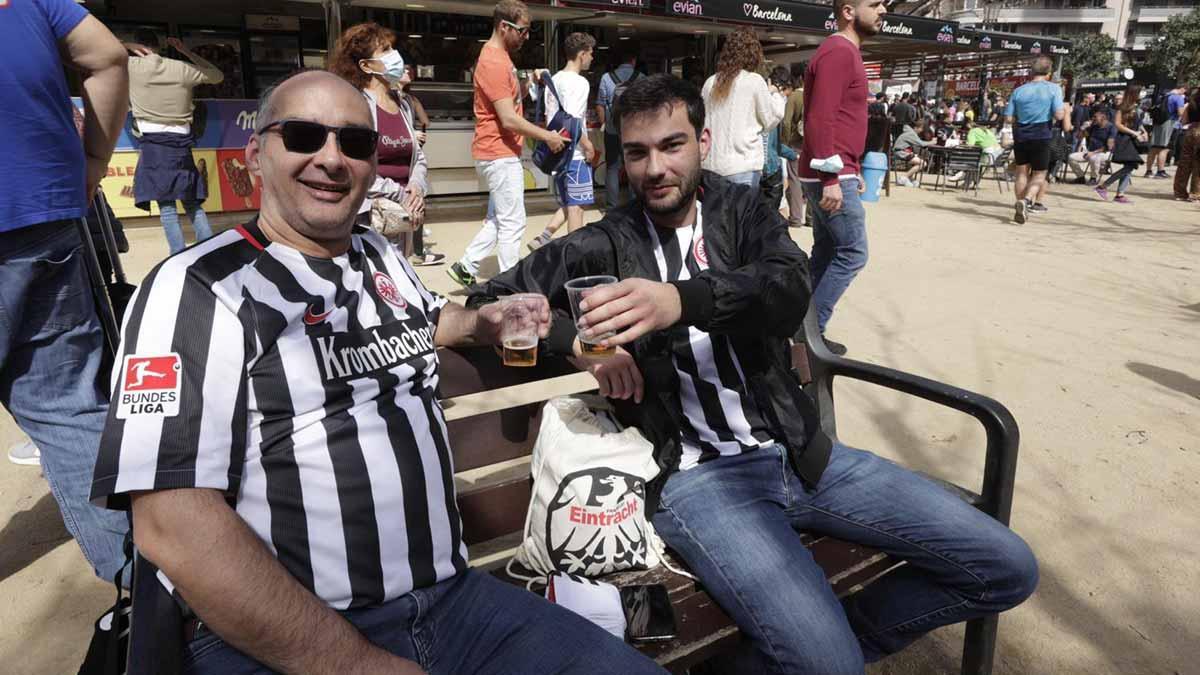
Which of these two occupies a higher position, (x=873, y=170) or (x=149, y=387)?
(x=873, y=170)

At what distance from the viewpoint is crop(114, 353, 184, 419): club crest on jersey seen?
122 centimetres

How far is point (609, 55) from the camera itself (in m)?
14.9

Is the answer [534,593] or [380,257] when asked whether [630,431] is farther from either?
[380,257]

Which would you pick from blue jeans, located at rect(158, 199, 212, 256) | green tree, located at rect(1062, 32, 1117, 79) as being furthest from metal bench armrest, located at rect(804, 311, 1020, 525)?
green tree, located at rect(1062, 32, 1117, 79)

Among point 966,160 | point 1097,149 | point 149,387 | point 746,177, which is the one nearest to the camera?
point 149,387

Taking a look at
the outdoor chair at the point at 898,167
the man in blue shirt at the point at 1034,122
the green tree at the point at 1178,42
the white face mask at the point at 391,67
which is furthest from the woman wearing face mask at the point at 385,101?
the green tree at the point at 1178,42

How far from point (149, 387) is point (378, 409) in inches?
16.9

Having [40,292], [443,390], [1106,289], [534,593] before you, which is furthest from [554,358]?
[1106,289]

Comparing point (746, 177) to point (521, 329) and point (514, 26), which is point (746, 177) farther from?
point (521, 329)

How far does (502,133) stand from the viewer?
518 centimetres

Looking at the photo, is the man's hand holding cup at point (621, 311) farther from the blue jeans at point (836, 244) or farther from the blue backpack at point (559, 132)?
the blue backpack at point (559, 132)

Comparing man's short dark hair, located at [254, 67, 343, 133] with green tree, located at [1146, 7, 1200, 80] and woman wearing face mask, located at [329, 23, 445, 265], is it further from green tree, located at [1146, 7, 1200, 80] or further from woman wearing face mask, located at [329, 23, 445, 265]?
green tree, located at [1146, 7, 1200, 80]

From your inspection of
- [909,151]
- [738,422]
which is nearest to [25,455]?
[738,422]

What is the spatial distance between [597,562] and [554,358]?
64cm
